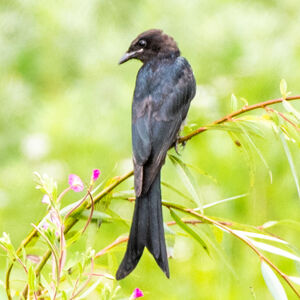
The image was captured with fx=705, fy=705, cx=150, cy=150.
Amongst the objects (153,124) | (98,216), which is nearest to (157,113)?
(153,124)

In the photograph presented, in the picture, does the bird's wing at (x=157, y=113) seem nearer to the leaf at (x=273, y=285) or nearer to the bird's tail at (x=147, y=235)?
the bird's tail at (x=147, y=235)

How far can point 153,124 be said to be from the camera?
1.79 metres

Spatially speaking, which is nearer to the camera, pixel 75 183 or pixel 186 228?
pixel 75 183

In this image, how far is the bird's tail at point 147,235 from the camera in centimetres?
128

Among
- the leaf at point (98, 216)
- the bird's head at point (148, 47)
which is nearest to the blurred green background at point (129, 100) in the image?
the bird's head at point (148, 47)

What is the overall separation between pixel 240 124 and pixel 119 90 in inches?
104

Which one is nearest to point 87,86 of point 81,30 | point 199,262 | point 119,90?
point 119,90

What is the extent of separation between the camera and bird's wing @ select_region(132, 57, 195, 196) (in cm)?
164

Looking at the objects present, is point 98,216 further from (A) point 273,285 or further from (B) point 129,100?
(B) point 129,100

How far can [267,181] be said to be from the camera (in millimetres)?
3229

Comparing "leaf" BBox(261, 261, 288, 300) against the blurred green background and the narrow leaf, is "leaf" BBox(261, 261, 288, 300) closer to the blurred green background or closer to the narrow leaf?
the narrow leaf

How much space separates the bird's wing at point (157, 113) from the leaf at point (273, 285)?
0.33 metres

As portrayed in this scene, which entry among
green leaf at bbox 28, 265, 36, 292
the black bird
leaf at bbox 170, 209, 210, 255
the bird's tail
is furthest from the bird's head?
green leaf at bbox 28, 265, 36, 292

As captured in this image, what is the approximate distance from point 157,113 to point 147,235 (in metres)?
0.51
